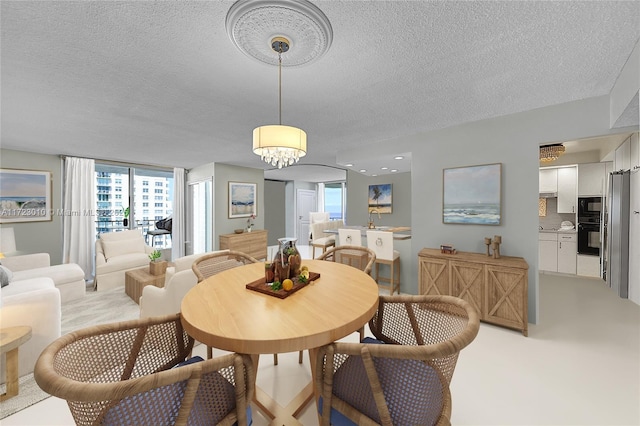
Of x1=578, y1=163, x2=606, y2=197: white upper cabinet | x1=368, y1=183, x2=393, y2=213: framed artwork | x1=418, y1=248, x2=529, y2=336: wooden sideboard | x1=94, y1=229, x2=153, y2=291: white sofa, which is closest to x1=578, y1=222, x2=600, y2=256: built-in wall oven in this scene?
x1=578, y1=163, x2=606, y2=197: white upper cabinet

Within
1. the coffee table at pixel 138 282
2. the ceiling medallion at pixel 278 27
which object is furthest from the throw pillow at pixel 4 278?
the ceiling medallion at pixel 278 27

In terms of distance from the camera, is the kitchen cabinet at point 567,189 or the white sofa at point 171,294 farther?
the kitchen cabinet at point 567,189

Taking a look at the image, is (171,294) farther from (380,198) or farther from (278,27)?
(380,198)

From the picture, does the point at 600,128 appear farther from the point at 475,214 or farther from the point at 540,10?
the point at 540,10

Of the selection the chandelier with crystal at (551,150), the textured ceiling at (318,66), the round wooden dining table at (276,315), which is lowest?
the round wooden dining table at (276,315)

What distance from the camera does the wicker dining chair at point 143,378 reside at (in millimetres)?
700

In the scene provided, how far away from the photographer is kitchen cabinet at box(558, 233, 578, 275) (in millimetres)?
4426

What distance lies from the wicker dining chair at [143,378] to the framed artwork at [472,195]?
3.08 metres

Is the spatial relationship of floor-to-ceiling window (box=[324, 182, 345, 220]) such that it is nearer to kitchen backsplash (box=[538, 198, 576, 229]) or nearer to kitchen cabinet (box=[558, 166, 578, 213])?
kitchen backsplash (box=[538, 198, 576, 229])

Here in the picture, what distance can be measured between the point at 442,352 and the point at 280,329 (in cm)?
61

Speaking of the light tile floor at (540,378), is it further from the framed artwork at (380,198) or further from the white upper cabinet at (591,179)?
the framed artwork at (380,198)

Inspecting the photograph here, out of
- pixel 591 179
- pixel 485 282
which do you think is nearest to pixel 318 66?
pixel 485 282

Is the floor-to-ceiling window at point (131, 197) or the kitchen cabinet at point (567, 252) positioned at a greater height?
the floor-to-ceiling window at point (131, 197)

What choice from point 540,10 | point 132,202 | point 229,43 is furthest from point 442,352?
point 132,202
